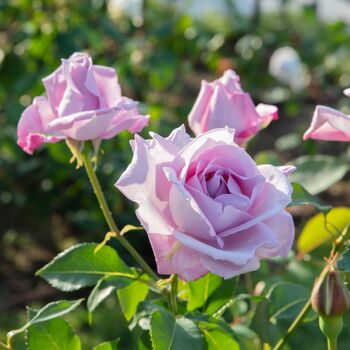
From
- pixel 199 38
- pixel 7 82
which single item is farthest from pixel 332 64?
pixel 7 82

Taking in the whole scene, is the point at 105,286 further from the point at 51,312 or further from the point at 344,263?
the point at 344,263

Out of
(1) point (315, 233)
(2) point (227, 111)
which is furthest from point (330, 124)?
(1) point (315, 233)

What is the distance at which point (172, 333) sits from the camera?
62cm

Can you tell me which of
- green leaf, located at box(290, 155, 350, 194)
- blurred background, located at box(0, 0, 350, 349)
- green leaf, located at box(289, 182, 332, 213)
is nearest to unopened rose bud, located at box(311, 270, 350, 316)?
green leaf, located at box(289, 182, 332, 213)

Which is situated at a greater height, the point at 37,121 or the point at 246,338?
the point at 37,121

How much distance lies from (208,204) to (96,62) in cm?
137

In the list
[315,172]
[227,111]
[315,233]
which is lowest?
[315,233]

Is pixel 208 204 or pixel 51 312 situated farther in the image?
pixel 51 312

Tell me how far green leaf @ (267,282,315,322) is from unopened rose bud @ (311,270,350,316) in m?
0.20

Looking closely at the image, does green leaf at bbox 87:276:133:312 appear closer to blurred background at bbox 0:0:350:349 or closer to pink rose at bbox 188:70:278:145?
pink rose at bbox 188:70:278:145

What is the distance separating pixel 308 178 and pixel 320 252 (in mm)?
380

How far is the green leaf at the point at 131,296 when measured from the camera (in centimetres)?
77

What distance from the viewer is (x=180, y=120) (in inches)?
91.0

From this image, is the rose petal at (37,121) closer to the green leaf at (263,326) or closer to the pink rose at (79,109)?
the pink rose at (79,109)
